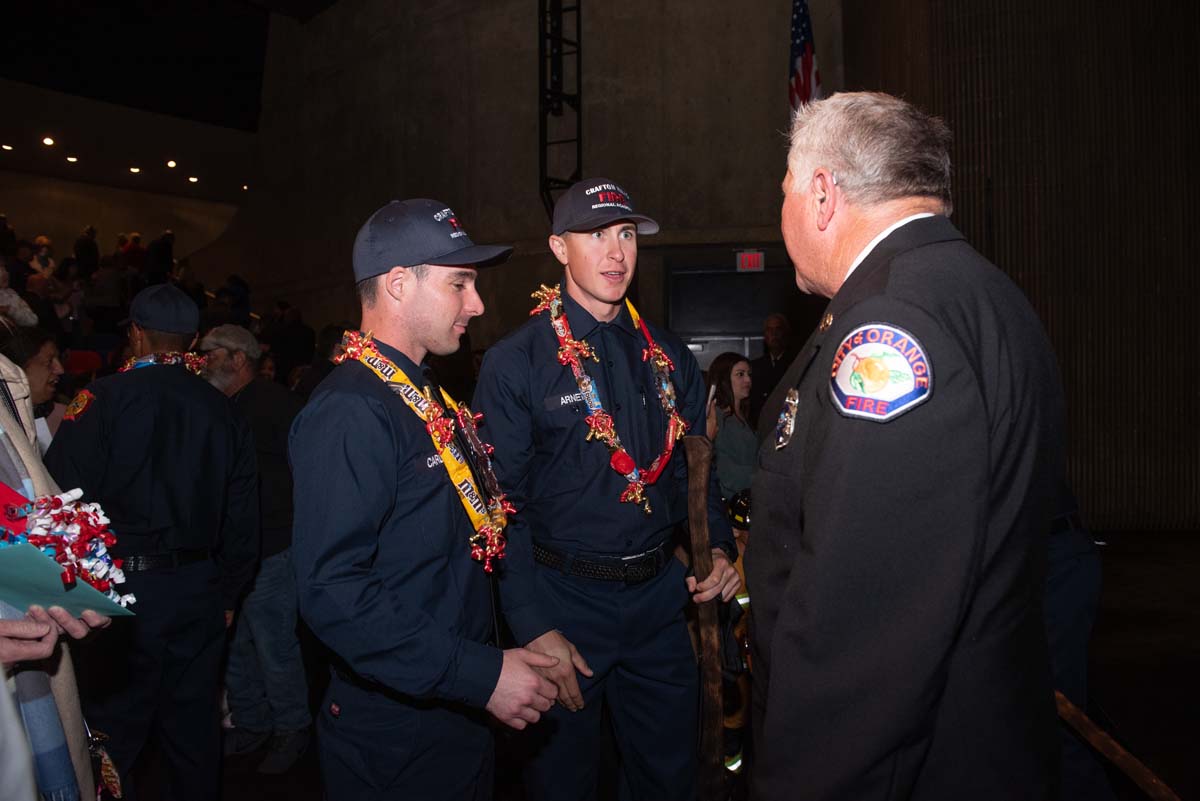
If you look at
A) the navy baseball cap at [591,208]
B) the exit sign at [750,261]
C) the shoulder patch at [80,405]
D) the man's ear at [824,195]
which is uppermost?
the exit sign at [750,261]

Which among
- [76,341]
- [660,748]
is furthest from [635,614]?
[76,341]

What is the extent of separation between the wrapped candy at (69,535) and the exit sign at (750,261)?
10917 mm

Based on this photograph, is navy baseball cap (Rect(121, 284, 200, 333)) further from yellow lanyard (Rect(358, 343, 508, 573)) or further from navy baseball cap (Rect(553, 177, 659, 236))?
yellow lanyard (Rect(358, 343, 508, 573))

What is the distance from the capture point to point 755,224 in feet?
40.4

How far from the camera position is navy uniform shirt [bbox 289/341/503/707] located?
204 cm

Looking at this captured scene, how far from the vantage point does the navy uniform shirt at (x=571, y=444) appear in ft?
10.4

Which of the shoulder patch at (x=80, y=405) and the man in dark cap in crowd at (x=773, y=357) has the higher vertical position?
the man in dark cap in crowd at (x=773, y=357)

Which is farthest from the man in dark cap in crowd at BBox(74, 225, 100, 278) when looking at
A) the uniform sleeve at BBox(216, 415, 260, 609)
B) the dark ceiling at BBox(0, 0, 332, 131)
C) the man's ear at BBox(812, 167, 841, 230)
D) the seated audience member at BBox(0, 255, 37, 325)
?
the man's ear at BBox(812, 167, 841, 230)

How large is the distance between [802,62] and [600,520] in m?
7.32

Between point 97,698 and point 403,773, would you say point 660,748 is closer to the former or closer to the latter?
point 403,773

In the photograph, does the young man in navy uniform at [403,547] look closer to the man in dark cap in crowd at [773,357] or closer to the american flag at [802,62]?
Result: the man in dark cap in crowd at [773,357]

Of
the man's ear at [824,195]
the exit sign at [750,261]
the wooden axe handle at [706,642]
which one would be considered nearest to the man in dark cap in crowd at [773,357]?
the exit sign at [750,261]

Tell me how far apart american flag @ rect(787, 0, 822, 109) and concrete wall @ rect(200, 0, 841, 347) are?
9.41 ft

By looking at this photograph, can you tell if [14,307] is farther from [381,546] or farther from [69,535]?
[381,546]
